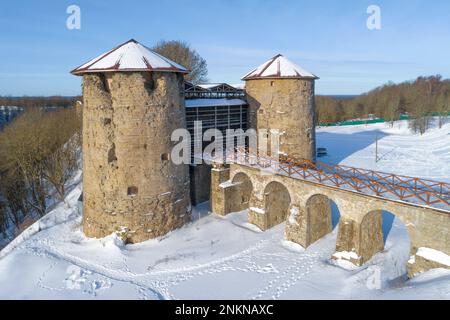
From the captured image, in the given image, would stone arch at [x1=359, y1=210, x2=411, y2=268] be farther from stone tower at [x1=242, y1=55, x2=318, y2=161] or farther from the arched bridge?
stone tower at [x1=242, y1=55, x2=318, y2=161]

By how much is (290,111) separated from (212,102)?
404cm

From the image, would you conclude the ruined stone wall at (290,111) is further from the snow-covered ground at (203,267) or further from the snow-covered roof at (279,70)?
the snow-covered ground at (203,267)

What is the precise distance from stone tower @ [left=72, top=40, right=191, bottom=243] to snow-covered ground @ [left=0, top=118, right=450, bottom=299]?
109 centimetres

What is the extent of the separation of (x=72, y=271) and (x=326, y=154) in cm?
2522

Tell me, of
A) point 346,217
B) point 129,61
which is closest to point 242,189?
point 346,217

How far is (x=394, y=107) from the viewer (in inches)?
2114

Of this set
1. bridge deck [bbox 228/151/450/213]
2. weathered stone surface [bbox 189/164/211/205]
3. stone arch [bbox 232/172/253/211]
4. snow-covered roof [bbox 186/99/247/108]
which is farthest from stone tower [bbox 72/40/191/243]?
bridge deck [bbox 228/151/450/213]

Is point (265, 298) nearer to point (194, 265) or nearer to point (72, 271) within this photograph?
point (194, 265)

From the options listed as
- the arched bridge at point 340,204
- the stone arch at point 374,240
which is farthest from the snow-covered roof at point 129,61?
the stone arch at point 374,240

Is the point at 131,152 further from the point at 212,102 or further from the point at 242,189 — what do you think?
the point at 242,189

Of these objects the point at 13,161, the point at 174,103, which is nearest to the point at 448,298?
the point at 174,103

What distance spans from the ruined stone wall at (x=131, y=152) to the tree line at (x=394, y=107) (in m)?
41.0

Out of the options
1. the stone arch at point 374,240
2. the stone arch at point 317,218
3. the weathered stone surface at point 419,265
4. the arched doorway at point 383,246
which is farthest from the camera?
the stone arch at point 317,218

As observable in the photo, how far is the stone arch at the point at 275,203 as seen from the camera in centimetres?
1580
